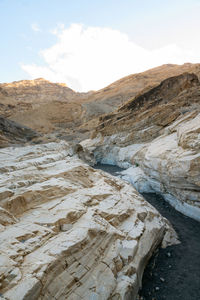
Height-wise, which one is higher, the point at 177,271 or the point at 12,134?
the point at 12,134

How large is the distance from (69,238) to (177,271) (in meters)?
3.90

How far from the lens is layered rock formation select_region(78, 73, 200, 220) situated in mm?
8219

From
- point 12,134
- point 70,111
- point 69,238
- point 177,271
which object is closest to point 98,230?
A: point 69,238

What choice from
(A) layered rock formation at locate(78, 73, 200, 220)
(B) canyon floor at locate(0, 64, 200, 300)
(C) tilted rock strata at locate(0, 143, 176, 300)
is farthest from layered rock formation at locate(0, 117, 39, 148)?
(C) tilted rock strata at locate(0, 143, 176, 300)

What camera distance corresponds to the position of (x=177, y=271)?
547 centimetres

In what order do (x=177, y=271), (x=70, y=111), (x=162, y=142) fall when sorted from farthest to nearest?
(x=70, y=111)
(x=162, y=142)
(x=177, y=271)

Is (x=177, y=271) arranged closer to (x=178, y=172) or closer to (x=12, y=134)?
(x=178, y=172)

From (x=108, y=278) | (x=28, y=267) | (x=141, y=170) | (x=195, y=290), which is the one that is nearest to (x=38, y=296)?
(x=28, y=267)

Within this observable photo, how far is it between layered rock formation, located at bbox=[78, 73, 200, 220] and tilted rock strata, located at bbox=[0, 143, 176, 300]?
2589 millimetres

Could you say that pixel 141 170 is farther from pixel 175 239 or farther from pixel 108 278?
pixel 108 278

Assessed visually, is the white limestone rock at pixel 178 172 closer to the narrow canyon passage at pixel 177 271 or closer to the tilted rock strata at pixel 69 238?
the narrow canyon passage at pixel 177 271

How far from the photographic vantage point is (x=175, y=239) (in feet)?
22.4

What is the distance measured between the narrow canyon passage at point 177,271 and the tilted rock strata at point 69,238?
39 centimetres

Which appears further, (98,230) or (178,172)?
(178,172)
